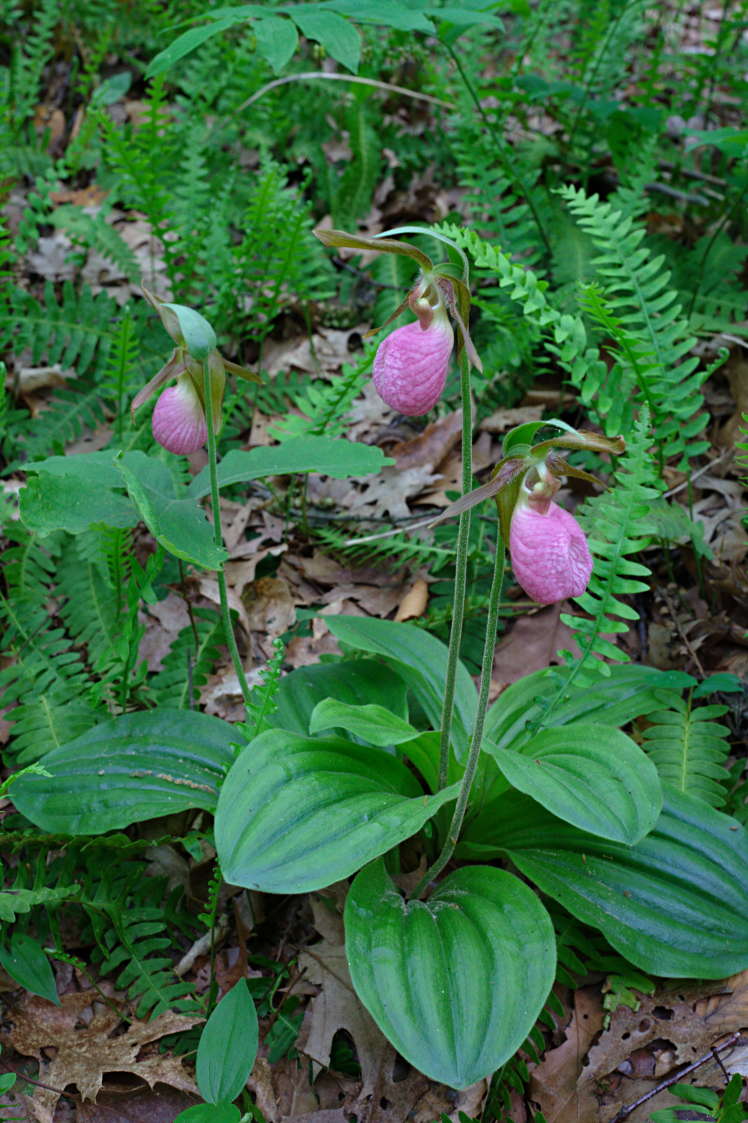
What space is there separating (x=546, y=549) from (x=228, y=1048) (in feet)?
3.60

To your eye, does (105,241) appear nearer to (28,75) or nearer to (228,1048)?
(28,75)

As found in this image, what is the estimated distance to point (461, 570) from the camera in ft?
5.62

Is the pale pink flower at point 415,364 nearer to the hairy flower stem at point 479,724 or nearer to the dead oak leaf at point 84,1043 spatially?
the hairy flower stem at point 479,724

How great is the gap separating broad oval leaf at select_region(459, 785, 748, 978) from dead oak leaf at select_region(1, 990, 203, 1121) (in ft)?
2.55

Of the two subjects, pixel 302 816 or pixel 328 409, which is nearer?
pixel 302 816

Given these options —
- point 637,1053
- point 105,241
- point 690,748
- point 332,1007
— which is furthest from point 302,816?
point 105,241

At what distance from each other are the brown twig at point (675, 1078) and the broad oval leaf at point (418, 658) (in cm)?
77

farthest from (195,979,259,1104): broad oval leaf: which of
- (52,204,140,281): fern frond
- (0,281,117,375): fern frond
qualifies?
(52,204,140,281): fern frond

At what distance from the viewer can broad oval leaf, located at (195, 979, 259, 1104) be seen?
158cm

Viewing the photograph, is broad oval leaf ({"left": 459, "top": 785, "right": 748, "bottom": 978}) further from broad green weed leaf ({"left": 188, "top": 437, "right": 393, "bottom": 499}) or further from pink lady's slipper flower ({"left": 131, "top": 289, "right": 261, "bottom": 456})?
pink lady's slipper flower ({"left": 131, "top": 289, "right": 261, "bottom": 456})

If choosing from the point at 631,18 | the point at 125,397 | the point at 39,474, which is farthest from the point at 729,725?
the point at 631,18

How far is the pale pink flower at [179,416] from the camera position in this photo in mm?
1828

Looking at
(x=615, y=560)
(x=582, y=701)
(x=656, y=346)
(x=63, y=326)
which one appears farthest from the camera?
(x=63, y=326)

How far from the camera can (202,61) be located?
4121 millimetres
